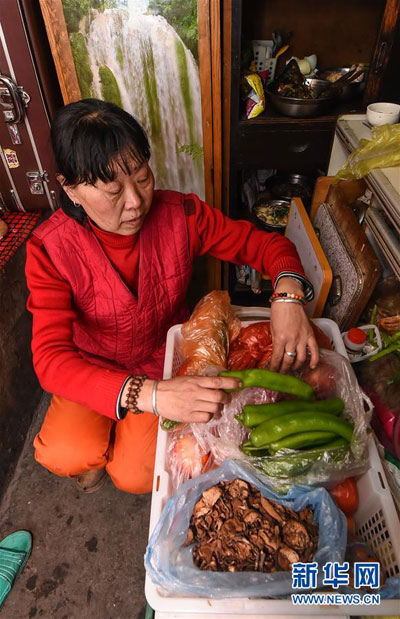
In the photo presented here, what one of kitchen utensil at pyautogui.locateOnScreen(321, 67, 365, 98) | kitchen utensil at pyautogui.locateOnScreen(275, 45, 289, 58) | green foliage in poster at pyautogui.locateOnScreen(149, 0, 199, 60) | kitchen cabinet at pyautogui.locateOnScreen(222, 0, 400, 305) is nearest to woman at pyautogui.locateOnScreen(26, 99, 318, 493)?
kitchen cabinet at pyautogui.locateOnScreen(222, 0, 400, 305)

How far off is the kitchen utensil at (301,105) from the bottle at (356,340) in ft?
3.70

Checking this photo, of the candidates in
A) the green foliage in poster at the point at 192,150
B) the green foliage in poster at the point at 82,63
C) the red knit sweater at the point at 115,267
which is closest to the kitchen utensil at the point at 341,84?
the green foliage in poster at the point at 192,150

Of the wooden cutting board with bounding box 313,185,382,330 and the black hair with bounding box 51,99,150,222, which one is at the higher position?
the black hair with bounding box 51,99,150,222

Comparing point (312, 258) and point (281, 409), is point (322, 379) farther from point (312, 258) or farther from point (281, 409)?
point (312, 258)

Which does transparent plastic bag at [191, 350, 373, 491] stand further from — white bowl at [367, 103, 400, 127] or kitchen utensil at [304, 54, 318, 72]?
kitchen utensil at [304, 54, 318, 72]

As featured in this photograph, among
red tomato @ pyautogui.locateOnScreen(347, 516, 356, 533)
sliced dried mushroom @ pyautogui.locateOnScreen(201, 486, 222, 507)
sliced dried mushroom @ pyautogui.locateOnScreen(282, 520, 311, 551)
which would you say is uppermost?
sliced dried mushroom @ pyautogui.locateOnScreen(201, 486, 222, 507)

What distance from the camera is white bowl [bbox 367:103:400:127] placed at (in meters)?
1.69

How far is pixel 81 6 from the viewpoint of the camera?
176cm

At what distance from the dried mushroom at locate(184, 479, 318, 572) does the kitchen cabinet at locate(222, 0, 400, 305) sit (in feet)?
5.40

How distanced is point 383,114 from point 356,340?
985 millimetres

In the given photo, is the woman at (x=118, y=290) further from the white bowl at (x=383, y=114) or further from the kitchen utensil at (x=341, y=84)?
the kitchen utensil at (x=341, y=84)

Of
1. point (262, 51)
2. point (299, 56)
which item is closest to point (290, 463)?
point (262, 51)

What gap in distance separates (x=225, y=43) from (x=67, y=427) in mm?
1773

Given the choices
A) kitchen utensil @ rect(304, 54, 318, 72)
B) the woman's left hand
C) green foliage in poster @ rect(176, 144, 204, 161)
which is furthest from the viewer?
kitchen utensil @ rect(304, 54, 318, 72)
